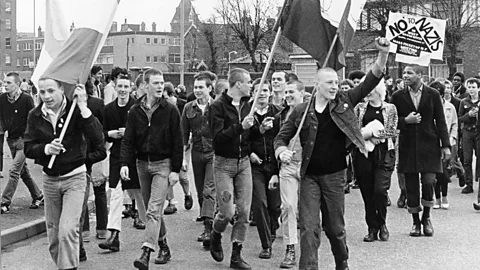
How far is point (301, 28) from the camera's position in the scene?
26.9 ft

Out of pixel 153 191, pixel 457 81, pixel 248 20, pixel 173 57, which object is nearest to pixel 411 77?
pixel 153 191

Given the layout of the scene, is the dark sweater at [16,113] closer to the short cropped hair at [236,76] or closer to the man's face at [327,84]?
the short cropped hair at [236,76]

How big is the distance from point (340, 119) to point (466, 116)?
921 centimetres

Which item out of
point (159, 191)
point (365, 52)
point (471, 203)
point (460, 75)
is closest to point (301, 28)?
point (159, 191)

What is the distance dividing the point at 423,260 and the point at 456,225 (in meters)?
2.66

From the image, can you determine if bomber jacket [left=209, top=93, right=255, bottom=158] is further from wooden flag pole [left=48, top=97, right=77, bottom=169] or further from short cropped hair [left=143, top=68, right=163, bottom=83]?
wooden flag pole [left=48, top=97, right=77, bottom=169]

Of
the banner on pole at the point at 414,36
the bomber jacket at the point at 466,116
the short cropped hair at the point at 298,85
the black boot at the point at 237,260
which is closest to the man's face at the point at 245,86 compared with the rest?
the short cropped hair at the point at 298,85

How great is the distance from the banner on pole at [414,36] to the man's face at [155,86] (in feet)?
13.7

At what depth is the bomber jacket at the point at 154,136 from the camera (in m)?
8.47

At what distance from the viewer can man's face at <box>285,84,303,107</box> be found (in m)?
9.36

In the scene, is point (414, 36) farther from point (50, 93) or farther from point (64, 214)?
point (64, 214)

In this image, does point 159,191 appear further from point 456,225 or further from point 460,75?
point 460,75

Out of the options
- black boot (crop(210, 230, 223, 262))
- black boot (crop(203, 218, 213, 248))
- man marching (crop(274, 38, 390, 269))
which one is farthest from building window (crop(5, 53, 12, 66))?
man marching (crop(274, 38, 390, 269))

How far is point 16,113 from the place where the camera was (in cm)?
1230
